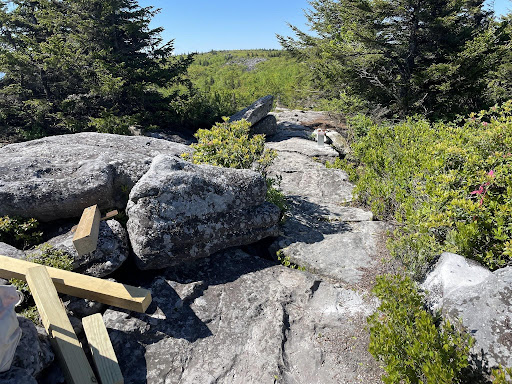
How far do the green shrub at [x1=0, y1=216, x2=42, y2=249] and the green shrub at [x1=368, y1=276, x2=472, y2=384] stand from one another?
4.72 metres

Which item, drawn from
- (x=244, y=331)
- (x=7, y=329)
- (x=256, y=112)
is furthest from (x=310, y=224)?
(x=256, y=112)

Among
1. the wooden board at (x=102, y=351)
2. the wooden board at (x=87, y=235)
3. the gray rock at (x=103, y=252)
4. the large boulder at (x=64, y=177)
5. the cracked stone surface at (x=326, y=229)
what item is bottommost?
the wooden board at (x=102, y=351)

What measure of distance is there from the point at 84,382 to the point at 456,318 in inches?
139

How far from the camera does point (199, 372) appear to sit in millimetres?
3213

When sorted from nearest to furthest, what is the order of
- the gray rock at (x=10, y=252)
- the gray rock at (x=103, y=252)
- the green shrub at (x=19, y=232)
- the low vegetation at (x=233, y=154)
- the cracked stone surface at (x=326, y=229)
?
the gray rock at (x=10, y=252) → the gray rock at (x=103, y=252) → the green shrub at (x=19, y=232) → the cracked stone surface at (x=326, y=229) → the low vegetation at (x=233, y=154)

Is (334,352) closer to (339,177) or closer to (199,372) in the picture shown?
(199,372)

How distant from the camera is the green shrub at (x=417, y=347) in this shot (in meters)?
2.44

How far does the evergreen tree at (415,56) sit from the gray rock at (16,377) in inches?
576

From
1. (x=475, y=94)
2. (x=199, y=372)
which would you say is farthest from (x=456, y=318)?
(x=475, y=94)

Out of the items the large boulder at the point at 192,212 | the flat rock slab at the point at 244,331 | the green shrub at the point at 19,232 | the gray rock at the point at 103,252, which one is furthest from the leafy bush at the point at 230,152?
the green shrub at the point at 19,232

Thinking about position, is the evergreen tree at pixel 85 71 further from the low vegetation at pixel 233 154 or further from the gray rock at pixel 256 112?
the low vegetation at pixel 233 154

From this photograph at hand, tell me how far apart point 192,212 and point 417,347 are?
3.18 metres

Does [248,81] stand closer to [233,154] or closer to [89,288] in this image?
[233,154]

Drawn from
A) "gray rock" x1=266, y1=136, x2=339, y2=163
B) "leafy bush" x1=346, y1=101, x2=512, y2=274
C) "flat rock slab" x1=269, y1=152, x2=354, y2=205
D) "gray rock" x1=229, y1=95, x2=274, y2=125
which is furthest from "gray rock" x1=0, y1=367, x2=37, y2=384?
"gray rock" x1=229, y1=95, x2=274, y2=125
